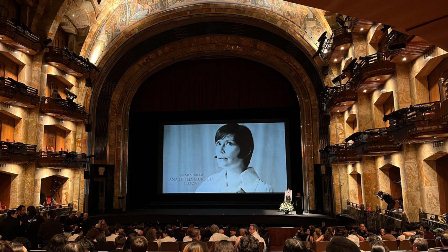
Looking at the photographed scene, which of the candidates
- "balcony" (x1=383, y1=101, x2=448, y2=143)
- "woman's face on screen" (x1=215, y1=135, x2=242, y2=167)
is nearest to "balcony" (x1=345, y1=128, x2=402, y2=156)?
"balcony" (x1=383, y1=101, x2=448, y2=143)

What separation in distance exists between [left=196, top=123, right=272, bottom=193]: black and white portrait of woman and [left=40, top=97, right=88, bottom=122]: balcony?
9.44 meters

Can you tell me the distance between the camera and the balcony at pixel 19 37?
16.3 metres

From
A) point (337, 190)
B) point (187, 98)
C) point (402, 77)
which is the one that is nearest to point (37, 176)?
point (187, 98)

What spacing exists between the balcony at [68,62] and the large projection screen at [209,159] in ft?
26.0

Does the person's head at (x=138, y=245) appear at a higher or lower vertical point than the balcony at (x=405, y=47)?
lower

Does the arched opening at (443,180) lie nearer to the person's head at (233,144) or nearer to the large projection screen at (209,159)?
the large projection screen at (209,159)

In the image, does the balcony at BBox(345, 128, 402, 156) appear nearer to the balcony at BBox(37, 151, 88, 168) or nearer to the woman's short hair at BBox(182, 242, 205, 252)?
the woman's short hair at BBox(182, 242, 205, 252)

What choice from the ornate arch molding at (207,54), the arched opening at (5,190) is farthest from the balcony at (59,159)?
the ornate arch molding at (207,54)

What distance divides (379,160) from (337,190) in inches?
193

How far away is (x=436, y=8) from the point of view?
262 cm

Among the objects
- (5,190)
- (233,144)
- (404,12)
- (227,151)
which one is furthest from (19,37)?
(404,12)

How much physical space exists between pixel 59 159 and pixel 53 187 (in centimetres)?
394

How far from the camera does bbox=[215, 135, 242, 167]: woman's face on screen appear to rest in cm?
2620

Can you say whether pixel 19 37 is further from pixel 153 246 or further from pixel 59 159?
pixel 153 246
